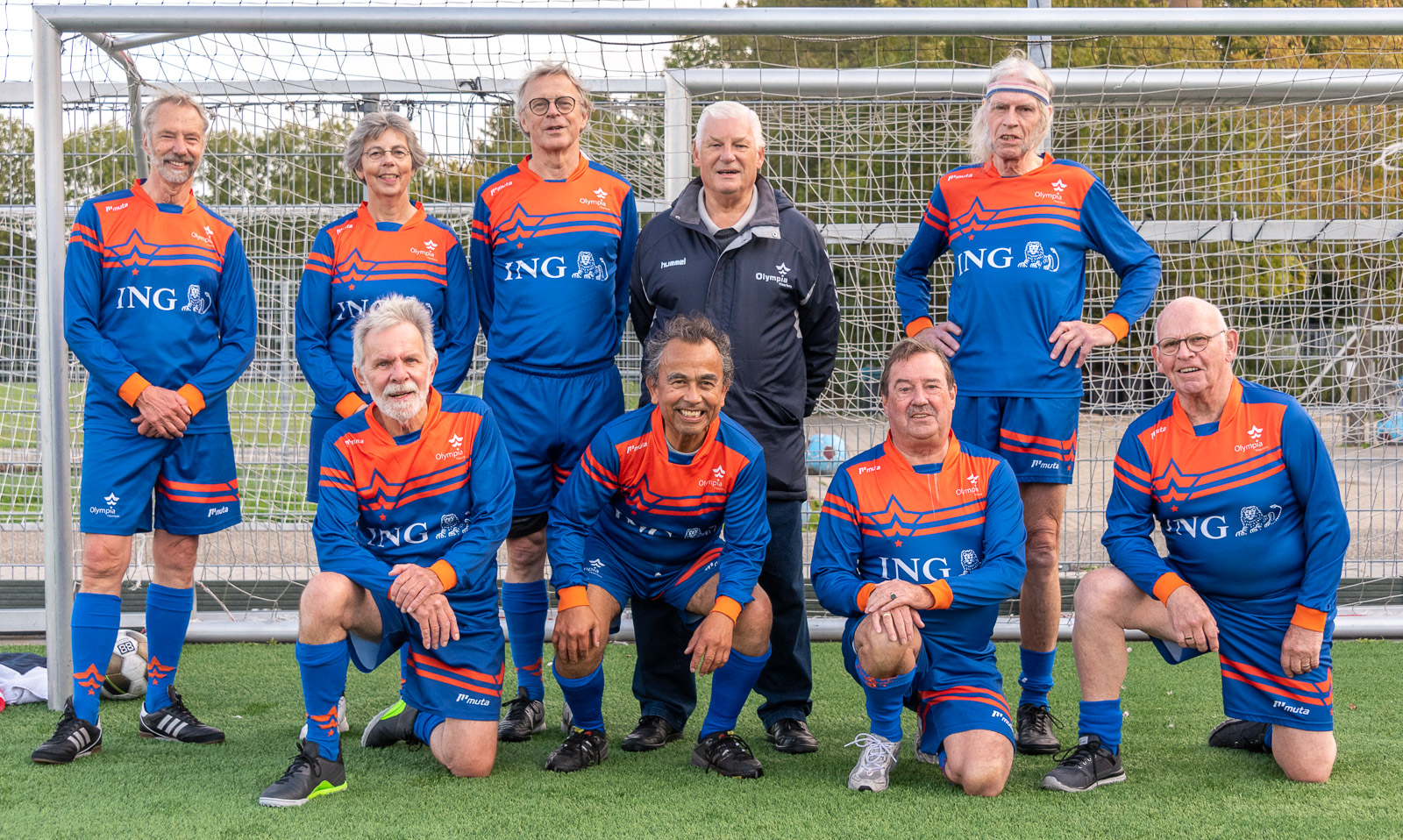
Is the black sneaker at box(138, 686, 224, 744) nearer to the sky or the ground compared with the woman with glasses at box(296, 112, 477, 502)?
nearer to the ground

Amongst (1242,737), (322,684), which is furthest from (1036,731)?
(322,684)

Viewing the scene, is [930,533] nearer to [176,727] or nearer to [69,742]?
[176,727]

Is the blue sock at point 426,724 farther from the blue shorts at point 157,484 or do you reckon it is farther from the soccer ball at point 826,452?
the soccer ball at point 826,452

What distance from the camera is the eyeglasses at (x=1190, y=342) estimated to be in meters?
3.13

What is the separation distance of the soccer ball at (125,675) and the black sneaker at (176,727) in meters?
0.49

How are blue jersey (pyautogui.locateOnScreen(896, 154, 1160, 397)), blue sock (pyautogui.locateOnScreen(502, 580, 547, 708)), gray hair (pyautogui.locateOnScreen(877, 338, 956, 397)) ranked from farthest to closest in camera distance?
1. blue sock (pyautogui.locateOnScreen(502, 580, 547, 708))
2. blue jersey (pyautogui.locateOnScreen(896, 154, 1160, 397))
3. gray hair (pyautogui.locateOnScreen(877, 338, 956, 397))

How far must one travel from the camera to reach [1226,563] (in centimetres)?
316

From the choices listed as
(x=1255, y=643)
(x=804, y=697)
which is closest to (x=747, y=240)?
(x=804, y=697)

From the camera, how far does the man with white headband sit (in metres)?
3.47

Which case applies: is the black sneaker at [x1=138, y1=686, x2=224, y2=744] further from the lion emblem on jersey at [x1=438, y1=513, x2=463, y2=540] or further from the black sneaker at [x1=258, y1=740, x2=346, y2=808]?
the lion emblem on jersey at [x1=438, y1=513, x2=463, y2=540]

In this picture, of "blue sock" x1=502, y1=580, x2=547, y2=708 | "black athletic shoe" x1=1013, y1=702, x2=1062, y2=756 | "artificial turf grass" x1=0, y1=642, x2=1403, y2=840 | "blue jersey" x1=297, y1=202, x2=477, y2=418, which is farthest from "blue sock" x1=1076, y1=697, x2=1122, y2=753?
"blue jersey" x1=297, y1=202, x2=477, y2=418

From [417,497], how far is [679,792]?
45.8 inches

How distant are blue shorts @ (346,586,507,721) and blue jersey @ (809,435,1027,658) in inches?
40.6

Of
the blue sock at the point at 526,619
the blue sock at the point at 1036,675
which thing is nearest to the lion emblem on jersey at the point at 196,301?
the blue sock at the point at 526,619
